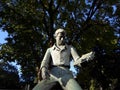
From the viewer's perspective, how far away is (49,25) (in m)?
27.6

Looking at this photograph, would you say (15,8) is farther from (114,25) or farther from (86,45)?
(114,25)

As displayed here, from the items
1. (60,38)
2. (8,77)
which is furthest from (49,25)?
(8,77)

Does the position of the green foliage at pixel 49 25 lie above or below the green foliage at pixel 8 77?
below

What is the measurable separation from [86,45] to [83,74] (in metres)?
3.87

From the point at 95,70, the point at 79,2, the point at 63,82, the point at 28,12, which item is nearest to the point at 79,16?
the point at 79,2

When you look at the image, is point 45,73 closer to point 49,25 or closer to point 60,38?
point 60,38

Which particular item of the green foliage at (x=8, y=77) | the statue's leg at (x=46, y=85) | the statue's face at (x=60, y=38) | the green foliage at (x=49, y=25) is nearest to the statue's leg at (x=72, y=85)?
the statue's leg at (x=46, y=85)

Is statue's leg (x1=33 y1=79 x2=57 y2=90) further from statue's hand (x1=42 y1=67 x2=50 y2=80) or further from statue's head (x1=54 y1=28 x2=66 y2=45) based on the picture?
statue's head (x1=54 y1=28 x2=66 y2=45)

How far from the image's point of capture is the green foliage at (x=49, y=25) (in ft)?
88.9

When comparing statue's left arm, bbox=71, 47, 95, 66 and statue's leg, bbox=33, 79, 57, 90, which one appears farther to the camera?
statue's leg, bbox=33, 79, 57, 90

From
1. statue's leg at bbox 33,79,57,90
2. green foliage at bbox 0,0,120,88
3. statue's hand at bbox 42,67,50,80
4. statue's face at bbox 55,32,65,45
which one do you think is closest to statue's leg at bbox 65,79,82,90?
statue's leg at bbox 33,79,57,90

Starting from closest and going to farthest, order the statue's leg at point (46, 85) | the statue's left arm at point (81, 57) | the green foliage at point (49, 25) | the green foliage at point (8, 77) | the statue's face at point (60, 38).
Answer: the statue's left arm at point (81, 57)
the statue's leg at point (46, 85)
the statue's face at point (60, 38)
the green foliage at point (49, 25)
the green foliage at point (8, 77)

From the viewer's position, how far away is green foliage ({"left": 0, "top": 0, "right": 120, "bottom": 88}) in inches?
1067

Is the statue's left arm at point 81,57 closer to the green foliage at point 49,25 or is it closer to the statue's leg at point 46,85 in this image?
the statue's leg at point 46,85
